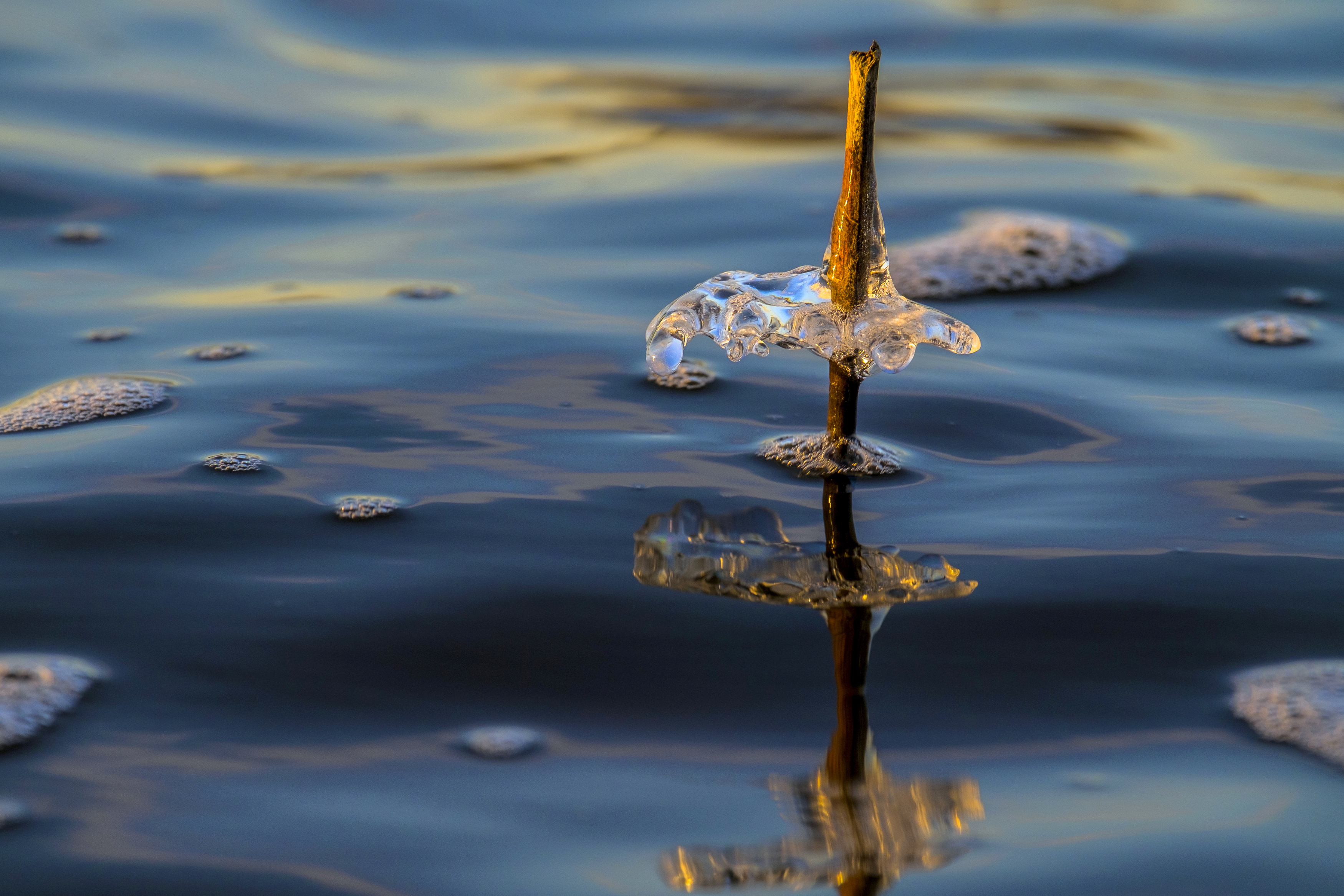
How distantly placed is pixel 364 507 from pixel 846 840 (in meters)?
0.86

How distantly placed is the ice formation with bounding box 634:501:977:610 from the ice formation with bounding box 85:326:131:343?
1250 millimetres

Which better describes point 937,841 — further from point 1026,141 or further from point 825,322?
point 1026,141

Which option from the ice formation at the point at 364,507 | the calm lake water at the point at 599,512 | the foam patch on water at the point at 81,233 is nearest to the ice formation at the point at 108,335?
the calm lake water at the point at 599,512

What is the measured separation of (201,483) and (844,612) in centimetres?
92

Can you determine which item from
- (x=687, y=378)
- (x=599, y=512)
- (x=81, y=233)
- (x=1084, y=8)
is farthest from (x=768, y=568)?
(x=1084, y=8)

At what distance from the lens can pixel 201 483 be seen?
6.16 feet

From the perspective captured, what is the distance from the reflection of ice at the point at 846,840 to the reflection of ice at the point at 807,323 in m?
0.53

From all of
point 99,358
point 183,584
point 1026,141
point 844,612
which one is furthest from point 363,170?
point 844,612

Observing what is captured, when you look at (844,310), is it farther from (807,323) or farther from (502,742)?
(502,742)

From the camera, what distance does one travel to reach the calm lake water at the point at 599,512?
1294 mm

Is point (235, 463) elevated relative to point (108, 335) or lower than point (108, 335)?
lower

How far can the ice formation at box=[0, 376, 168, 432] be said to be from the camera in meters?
2.10

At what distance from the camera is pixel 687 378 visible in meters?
2.29

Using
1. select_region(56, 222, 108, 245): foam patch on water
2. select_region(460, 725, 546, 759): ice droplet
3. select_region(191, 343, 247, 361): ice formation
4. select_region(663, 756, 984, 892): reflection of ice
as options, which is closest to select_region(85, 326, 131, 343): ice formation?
select_region(191, 343, 247, 361): ice formation
